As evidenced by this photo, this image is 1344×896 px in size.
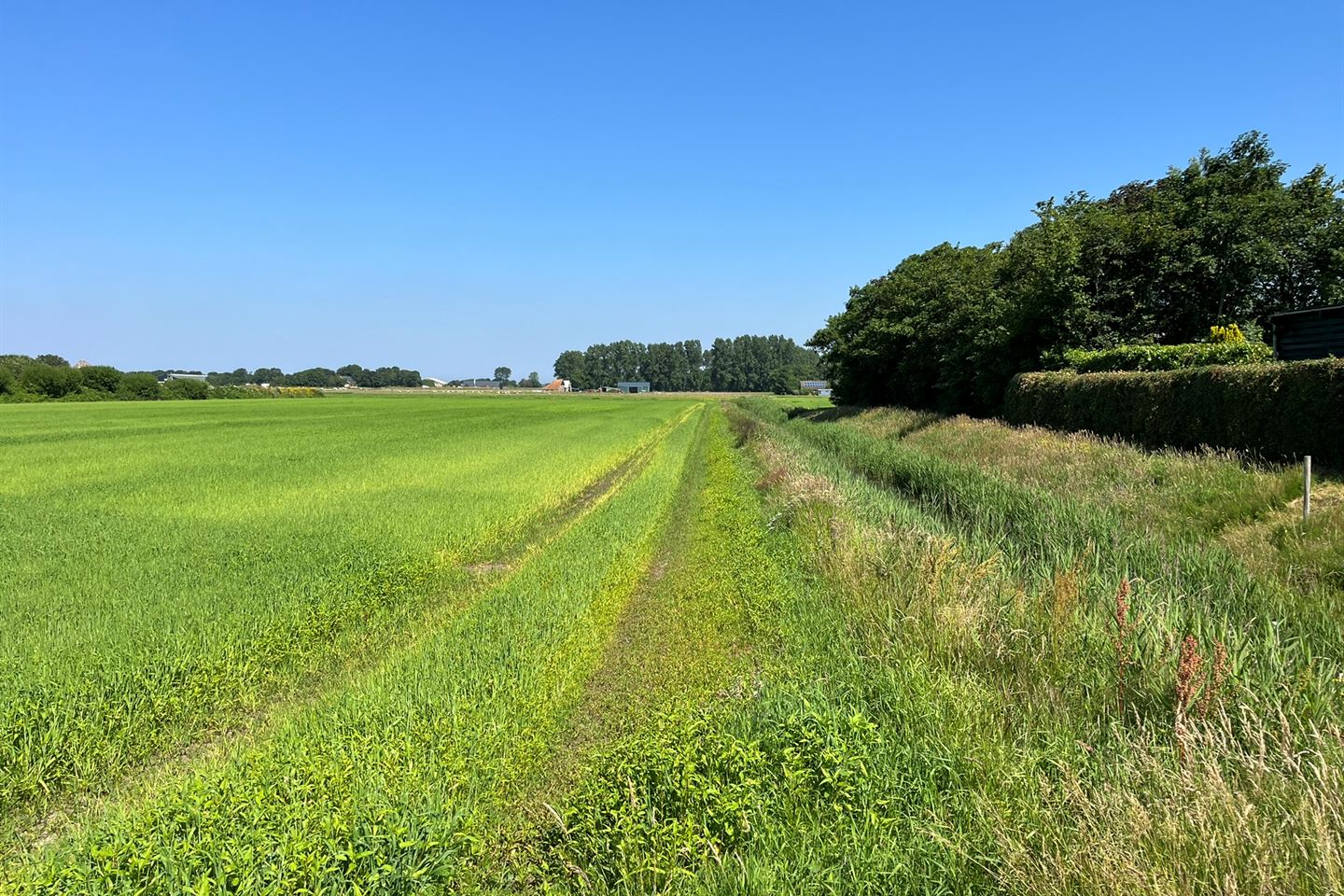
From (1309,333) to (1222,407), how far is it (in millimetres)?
6790

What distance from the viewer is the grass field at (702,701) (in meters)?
3.01

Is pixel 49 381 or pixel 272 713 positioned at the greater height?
pixel 49 381

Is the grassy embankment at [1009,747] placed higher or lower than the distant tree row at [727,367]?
lower

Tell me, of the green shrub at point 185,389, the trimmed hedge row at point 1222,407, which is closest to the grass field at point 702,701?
the trimmed hedge row at point 1222,407

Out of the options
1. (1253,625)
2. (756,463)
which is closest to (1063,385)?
(756,463)

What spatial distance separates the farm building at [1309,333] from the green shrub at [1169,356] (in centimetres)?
40

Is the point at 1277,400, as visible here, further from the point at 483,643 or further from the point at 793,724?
the point at 483,643

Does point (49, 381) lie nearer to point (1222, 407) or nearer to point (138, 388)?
point (138, 388)

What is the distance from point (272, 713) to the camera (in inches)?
205

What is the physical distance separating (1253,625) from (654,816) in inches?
187

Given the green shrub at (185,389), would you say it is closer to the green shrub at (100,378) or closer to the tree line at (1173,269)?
the green shrub at (100,378)

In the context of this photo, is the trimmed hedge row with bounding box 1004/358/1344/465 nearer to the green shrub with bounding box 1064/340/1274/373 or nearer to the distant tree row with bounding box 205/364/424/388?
the green shrub with bounding box 1064/340/1274/373

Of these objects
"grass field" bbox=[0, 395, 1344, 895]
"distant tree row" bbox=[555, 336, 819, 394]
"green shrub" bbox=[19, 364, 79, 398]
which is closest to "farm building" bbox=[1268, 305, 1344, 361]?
"grass field" bbox=[0, 395, 1344, 895]

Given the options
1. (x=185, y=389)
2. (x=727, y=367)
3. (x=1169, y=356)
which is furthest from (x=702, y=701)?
(x=727, y=367)
